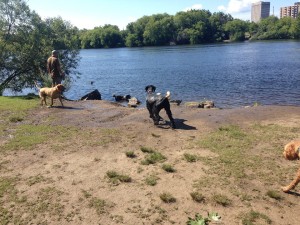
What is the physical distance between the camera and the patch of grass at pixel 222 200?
678cm

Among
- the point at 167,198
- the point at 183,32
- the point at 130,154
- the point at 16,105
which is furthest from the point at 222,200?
the point at 183,32

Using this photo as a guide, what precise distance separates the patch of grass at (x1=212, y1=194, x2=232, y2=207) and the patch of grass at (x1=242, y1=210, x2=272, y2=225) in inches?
19.4

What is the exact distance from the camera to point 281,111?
14.7 meters

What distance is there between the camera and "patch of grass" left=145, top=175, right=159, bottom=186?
7.74 meters

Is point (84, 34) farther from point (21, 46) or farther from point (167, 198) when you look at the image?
point (167, 198)

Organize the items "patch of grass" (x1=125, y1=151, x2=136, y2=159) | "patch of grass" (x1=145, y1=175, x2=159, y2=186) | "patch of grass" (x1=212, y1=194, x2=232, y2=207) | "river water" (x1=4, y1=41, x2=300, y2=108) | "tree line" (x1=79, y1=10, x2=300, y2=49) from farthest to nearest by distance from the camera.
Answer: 1. "tree line" (x1=79, y1=10, x2=300, y2=49)
2. "river water" (x1=4, y1=41, x2=300, y2=108)
3. "patch of grass" (x1=125, y1=151, x2=136, y2=159)
4. "patch of grass" (x1=145, y1=175, x2=159, y2=186)
5. "patch of grass" (x1=212, y1=194, x2=232, y2=207)

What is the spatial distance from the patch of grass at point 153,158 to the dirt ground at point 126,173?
155 mm

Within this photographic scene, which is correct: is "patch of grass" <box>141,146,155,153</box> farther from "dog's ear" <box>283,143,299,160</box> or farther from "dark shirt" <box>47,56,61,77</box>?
"dark shirt" <box>47,56,61,77</box>

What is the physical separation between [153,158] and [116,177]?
143cm

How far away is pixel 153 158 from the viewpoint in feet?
30.0

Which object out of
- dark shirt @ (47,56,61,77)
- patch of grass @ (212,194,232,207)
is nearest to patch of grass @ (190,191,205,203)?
patch of grass @ (212,194,232,207)

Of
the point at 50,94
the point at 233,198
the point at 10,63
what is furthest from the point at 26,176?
the point at 10,63

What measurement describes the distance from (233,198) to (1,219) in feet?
15.7

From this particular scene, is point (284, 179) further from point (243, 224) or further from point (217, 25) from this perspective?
point (217, 25)
